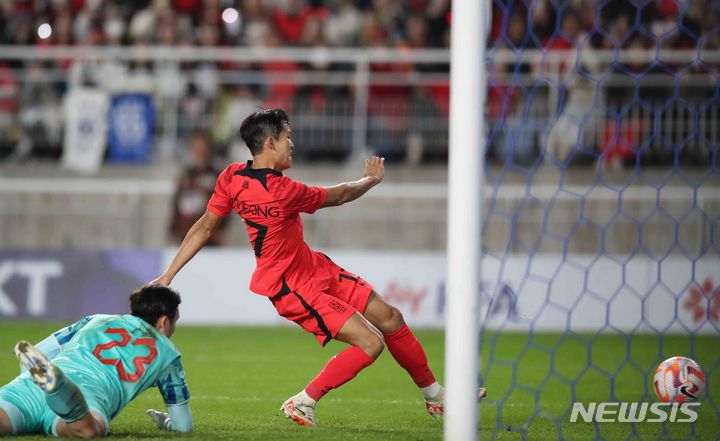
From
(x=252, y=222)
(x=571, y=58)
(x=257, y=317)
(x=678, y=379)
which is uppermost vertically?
(x=571, y=58)

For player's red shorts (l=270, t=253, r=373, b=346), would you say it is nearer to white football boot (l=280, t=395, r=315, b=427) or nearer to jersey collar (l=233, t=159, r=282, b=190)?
white football boot (l=280, t=395, r=315, b=427)

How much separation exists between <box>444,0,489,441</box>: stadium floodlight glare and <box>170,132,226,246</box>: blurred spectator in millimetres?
8881

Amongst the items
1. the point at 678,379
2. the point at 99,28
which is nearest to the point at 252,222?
the point at 678,379

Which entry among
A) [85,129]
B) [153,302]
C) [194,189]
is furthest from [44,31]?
[153,302]

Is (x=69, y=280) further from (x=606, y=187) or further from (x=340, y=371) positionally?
(x=340, y=371)

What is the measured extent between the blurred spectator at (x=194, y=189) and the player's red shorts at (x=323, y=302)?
7.12 metres

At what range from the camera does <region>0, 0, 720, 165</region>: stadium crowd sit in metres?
13.4

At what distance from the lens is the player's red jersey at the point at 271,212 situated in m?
6.10

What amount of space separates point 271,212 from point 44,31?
414 inches

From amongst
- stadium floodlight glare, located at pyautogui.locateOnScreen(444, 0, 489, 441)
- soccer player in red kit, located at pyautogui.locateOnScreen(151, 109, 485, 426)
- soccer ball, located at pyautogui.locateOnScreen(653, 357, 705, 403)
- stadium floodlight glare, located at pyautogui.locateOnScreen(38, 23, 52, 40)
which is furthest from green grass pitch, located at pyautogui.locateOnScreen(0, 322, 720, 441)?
stadium floodlight glare, located at pyautogui.locateOnScreen(38, 23, 52, 40)

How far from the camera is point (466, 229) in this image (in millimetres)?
4703

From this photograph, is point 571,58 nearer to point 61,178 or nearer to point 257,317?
point 257,317

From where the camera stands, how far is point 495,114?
13.0 metres

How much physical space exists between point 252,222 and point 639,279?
7304 millimetres
